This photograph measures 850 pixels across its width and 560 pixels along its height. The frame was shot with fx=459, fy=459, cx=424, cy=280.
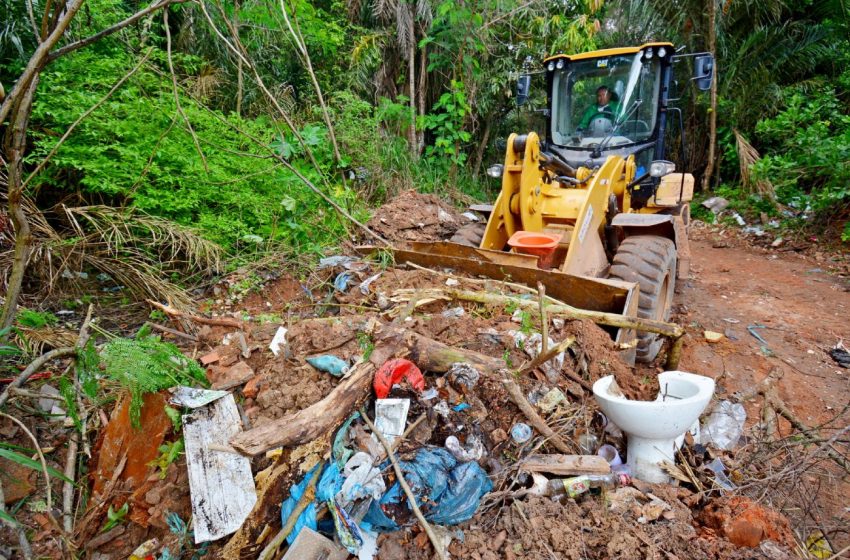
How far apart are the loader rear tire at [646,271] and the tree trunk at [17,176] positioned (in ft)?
11.1

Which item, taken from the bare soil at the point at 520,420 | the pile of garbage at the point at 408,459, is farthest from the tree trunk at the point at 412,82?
the pile of garbage at the point at 408,459

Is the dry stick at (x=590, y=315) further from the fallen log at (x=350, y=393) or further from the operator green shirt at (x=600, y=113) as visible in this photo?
the operator green shirt at (x=600, y=113)

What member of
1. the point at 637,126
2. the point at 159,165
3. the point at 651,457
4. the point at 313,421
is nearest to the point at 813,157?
the point at 637,126

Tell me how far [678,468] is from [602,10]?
11006 millimetres

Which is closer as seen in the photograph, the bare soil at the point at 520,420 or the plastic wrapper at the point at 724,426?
the bare soil at the point at 520,420

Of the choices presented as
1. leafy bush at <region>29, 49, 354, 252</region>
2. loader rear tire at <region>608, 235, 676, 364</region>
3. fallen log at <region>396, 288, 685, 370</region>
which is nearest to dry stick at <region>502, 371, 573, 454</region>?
fallen log at <region>396, 288, 685, 370</region>

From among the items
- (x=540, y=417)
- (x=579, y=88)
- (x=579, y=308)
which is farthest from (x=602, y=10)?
(x=540, y=417)

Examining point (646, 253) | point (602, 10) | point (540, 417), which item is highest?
point (602, 10)

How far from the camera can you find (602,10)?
10328 millimetres

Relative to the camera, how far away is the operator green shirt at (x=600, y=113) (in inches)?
187

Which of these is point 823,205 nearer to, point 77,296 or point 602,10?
point 602,10

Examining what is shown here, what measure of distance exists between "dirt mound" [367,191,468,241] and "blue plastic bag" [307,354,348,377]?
271cm

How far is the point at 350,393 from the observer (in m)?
2.20

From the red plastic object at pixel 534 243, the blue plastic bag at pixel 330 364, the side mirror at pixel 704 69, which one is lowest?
the blue plastic bag at pixel 330 364
